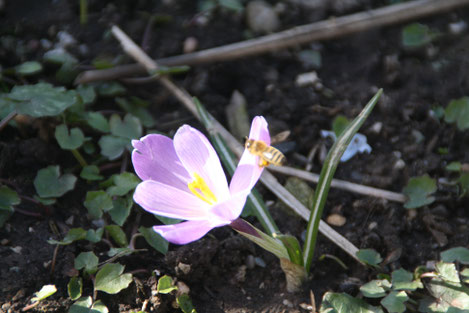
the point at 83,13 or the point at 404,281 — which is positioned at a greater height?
the point at 83,13

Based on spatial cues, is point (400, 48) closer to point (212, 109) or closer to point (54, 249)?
point (212, 109)

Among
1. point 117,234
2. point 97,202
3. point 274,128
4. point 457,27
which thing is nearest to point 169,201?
point 117,234

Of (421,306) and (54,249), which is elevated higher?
(421,306)

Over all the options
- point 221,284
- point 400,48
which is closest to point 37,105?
point 221,284

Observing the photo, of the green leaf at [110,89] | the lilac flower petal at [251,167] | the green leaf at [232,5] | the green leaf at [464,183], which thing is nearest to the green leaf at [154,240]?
the lilac flower petal at [251,167]

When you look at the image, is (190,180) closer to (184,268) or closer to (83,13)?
(184,268)

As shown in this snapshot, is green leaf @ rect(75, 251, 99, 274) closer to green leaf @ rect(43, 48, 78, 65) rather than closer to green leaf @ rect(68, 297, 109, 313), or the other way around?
green leaf @ rect(68, 297, 109, 313)
